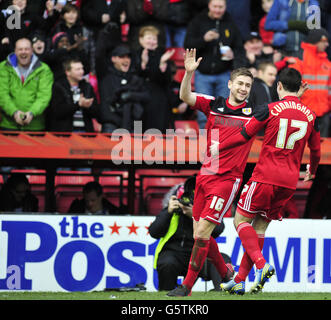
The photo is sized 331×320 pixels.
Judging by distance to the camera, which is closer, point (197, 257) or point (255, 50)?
point (197, 257)

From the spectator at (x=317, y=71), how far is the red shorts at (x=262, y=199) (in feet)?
14.8

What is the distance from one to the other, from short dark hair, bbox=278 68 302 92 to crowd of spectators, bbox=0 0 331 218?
136 inches

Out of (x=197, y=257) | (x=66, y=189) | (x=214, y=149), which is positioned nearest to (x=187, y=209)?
(x=197, y=257)

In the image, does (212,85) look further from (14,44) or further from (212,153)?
(212,153)

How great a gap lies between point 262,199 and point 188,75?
1312 millimetres

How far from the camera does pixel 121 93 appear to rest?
10867 mm

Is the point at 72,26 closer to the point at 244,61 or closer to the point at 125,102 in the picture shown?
the point at 125,102

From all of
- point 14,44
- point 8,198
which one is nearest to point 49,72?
point 14,44

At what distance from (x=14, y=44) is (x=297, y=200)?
479cm

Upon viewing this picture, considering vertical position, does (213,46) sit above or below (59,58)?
above

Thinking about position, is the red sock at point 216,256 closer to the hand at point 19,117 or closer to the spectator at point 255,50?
the hand at point 19,117

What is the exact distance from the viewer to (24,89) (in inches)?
420

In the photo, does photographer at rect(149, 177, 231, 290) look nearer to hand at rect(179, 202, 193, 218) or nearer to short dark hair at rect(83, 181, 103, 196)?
hand at rect(179, 202, 193, 218)

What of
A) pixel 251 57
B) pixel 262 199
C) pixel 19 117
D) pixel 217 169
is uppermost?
pixel 251 57
